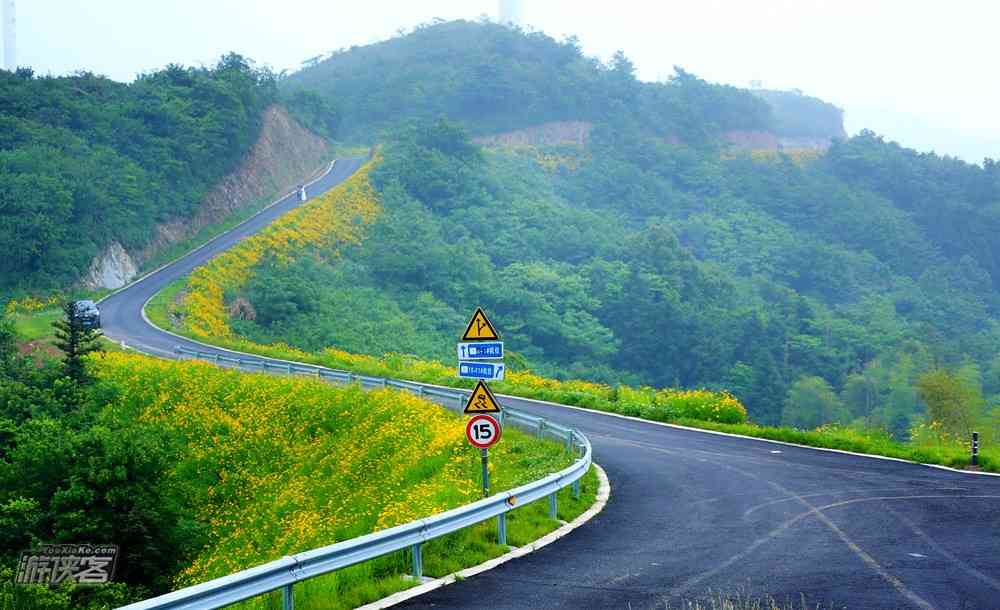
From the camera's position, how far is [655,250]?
79.3 metres

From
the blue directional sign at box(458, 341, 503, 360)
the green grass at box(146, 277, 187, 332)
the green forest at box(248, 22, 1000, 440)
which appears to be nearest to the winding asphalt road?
the blue directional sign at box(458, 341, 503, 360)

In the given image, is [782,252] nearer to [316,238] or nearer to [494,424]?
[316,238]

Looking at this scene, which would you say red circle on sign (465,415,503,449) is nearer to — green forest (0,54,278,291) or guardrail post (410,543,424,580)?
guardrail post (410,543,424,580)

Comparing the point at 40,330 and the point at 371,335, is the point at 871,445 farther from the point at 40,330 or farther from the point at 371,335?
the point at 371,335

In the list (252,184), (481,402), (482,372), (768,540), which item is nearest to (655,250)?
(252,184)

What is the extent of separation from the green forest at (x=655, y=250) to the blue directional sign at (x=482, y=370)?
129 ft

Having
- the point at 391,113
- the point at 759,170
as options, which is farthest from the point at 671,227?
the point at 391,113

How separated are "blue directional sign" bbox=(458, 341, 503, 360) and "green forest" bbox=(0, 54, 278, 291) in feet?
146

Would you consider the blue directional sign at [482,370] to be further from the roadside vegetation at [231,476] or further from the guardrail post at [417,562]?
the guardrail post at [417,562]

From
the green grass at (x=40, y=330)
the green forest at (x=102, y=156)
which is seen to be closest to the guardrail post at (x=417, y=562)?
the green grass at (x=40, y=330)

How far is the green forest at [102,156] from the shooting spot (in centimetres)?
5169

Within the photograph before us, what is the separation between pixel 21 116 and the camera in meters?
61.4

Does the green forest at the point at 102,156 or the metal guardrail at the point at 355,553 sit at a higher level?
the green forest at the point at 102,156

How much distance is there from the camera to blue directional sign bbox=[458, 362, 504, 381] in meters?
13.4
